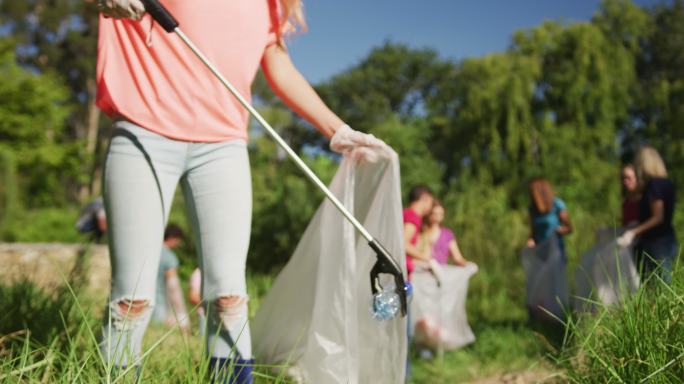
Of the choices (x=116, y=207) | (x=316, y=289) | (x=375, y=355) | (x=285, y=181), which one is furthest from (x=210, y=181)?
(x=285, y=181)

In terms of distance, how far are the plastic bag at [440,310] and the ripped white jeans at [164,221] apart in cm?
250

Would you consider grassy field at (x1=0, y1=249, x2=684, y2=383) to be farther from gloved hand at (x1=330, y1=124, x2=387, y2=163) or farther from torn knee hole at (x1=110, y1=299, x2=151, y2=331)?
gloved hand at (x1=330, y1=124, x2=387, y2=163)

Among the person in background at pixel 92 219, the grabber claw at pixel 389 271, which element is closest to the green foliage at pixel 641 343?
the grabber claw at pixel 389 271

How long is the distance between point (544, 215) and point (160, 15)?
Result: 448 cm

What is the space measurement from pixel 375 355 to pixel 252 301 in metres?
1.49

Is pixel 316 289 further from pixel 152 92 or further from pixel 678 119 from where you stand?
pixel 678 119

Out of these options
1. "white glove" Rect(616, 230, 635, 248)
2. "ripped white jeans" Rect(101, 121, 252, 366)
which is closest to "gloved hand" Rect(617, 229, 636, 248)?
"white glove" Rect(616, 230, 635, 248)

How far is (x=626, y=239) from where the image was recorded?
12.8 feet

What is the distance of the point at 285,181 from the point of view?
9.16 meters

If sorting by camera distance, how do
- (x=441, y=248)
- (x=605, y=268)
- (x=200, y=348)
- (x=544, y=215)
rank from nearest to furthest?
(x=200, y=348) < (x=605, y=268) < (x=441, y=248) < (x=544, y=215)

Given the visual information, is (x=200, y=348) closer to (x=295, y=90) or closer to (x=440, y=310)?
(x=295, y=90)

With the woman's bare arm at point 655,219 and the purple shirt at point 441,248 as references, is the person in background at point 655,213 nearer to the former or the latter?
the woman's bare arm at point 655,219

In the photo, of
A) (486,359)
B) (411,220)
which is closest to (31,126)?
(411,220)

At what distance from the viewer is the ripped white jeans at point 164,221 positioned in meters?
1.79
